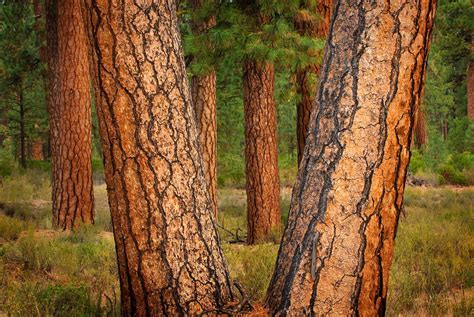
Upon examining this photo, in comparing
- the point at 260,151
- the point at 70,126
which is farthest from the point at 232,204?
the point at 70,126

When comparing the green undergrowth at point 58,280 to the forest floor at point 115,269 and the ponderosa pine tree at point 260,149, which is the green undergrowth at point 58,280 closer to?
the forest floor at point 115,269

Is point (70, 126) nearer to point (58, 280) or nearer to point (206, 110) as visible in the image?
point (206, 110)

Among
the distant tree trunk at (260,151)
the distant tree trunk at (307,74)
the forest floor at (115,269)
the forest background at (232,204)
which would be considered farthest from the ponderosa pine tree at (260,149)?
the distant tree trunk at (307,74)

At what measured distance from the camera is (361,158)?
246 centimetres

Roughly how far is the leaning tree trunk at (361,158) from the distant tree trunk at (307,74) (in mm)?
5163

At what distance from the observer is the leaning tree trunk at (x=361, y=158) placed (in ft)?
8.05

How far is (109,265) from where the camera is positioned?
5.46 metres

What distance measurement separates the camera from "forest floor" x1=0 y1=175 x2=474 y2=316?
3.76 meters

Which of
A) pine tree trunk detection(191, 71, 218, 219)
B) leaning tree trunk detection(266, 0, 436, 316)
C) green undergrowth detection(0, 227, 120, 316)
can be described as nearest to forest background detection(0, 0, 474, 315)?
green undergrowth detection(0, 227, 120, 316)

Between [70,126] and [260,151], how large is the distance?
10.9 ft

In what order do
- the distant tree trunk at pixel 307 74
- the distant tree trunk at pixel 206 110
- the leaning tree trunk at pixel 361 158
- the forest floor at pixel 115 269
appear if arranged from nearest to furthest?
1. the leaning tree trunk at pixel 361 158
2. the forest floor at pixel 115 269
3. the distant tree trunk at pixel 307 74
4. the distant tree trunk at pixel 206 110

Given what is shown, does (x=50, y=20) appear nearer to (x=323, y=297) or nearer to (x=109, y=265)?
(x=109, y=265)

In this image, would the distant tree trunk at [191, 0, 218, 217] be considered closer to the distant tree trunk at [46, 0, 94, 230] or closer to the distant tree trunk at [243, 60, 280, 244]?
the distant tree trunk at [243, 60, 280, 244]

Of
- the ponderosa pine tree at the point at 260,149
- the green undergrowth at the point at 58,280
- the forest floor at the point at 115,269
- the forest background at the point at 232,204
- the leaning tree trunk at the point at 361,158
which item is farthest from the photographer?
the ponderosa pine tree at the point at 260,149
